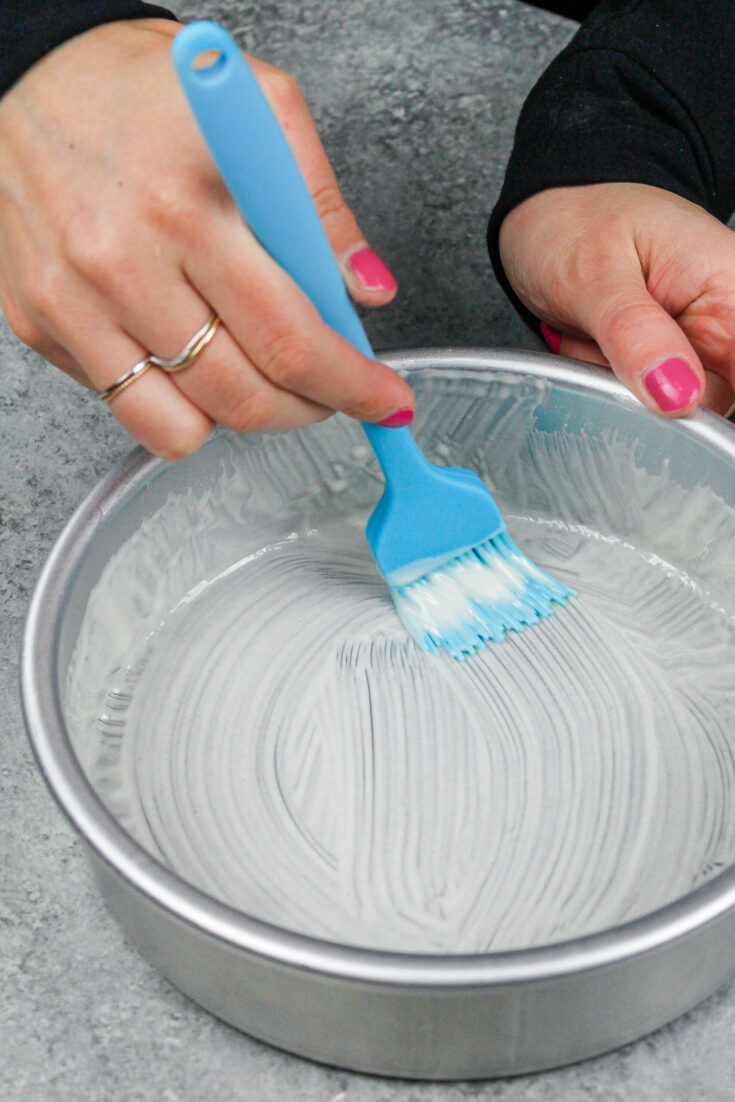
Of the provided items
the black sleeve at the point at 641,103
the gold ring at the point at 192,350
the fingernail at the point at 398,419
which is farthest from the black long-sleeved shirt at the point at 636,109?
the gold ring at the point at 192,350

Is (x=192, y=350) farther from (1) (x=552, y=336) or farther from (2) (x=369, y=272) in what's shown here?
(1) (x=552, y=336)

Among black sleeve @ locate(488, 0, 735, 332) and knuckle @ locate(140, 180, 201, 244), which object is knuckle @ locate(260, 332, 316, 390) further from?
black sleeve @ locate(488, 0, 735, 332)

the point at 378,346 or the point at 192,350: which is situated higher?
the point at 192,350

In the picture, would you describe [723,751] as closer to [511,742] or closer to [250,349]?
[511,742]

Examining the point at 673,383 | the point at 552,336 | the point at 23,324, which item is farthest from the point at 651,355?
the point at 23,324

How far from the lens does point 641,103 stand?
916mm

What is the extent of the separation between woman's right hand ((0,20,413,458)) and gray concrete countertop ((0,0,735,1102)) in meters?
0.30

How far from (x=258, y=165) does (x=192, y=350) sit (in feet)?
0.35

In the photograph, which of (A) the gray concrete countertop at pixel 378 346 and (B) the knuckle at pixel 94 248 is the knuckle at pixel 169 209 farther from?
(A) the gray concrete countertop at pixel 378 346

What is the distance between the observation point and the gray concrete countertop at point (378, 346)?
2.05 ft

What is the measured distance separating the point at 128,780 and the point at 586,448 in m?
0.39

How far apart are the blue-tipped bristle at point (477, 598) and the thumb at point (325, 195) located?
24 centimetres

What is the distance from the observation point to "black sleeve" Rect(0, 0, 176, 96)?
1.91ft

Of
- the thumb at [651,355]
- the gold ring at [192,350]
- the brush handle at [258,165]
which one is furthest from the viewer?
the thumb at [651,355]
